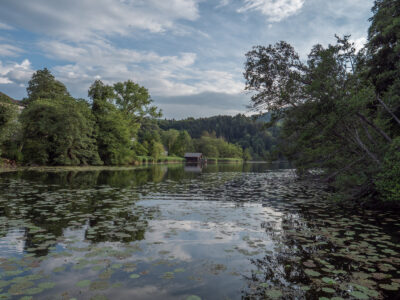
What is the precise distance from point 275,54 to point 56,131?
99.3 feet

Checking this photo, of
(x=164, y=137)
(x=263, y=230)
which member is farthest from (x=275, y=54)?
(x=164, y=137)

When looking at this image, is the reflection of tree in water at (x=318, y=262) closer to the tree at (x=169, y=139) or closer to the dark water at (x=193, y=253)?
the dark water at (x=193, y=253)

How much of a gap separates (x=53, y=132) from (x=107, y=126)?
33.6 feet

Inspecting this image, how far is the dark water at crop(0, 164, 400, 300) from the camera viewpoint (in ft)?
12.5

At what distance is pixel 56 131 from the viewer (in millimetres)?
32438

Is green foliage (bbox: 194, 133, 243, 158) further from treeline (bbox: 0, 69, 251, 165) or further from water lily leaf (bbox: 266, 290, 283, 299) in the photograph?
water lily leaf (bbox: 266, 290, 283, 299)

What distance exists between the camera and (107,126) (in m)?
42.2

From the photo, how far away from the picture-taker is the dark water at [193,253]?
12.5 feet

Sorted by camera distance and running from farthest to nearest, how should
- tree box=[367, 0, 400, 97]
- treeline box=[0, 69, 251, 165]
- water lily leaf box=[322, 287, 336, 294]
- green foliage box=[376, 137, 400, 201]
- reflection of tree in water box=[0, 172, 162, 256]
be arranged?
treeline box=[0, 69, 251, 165], tree box=[367, 0, 400, 97], green foliage box=[376, 137, 400, 201], reflection of tree in water box=[0, 172, 162, 256], water lily leaf box=[322, 287, 336, 294]

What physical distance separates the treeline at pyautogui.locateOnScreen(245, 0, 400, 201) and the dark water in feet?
5.36

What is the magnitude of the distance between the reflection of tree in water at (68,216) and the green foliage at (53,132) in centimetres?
2292

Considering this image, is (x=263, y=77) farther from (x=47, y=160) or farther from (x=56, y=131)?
(x=47, y=160)

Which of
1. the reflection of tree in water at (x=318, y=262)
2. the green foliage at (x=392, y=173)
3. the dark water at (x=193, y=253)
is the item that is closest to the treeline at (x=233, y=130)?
the green foliage at (x=392, y=173)

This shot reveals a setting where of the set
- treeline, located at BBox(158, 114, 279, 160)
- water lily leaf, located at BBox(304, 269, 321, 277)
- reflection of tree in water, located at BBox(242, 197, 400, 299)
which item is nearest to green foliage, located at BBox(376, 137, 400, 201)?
reflection of tree in water, located at BBox(242, 197, 400, 299)
